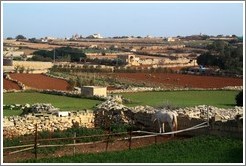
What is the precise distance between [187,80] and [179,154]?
35.7 meters

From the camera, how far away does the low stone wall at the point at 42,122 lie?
16.7 metres

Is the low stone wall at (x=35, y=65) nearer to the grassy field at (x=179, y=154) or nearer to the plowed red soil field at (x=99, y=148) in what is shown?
the plowed red soil field at (x=99, y=148)

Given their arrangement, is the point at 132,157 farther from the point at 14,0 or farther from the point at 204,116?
the point at 204,116

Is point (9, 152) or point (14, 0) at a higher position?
point (14, 0)

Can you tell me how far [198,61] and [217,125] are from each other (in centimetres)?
5624

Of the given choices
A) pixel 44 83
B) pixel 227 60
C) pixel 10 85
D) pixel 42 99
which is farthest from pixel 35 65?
pixel 42 99

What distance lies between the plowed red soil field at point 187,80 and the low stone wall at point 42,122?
24.6 meters

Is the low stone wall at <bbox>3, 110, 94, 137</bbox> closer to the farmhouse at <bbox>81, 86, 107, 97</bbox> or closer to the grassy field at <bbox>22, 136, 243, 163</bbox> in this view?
the grassy field at <bbox>22, 136, 243, 163</bbox>

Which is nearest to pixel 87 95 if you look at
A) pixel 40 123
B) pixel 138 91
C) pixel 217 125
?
pixel 138 91

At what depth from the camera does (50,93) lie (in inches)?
1282

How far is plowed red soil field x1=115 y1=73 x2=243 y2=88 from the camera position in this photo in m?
43.8

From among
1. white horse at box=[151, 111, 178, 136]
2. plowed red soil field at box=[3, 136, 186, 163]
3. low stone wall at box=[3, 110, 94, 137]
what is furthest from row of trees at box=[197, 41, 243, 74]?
plowed red soil field at box=[3, 136, 186, 163]

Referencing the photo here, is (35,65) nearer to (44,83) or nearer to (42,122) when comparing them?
(44,83)

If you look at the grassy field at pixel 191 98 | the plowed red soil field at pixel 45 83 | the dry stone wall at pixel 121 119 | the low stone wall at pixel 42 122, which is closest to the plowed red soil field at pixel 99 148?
the dry stone wall at pixel 121 119
